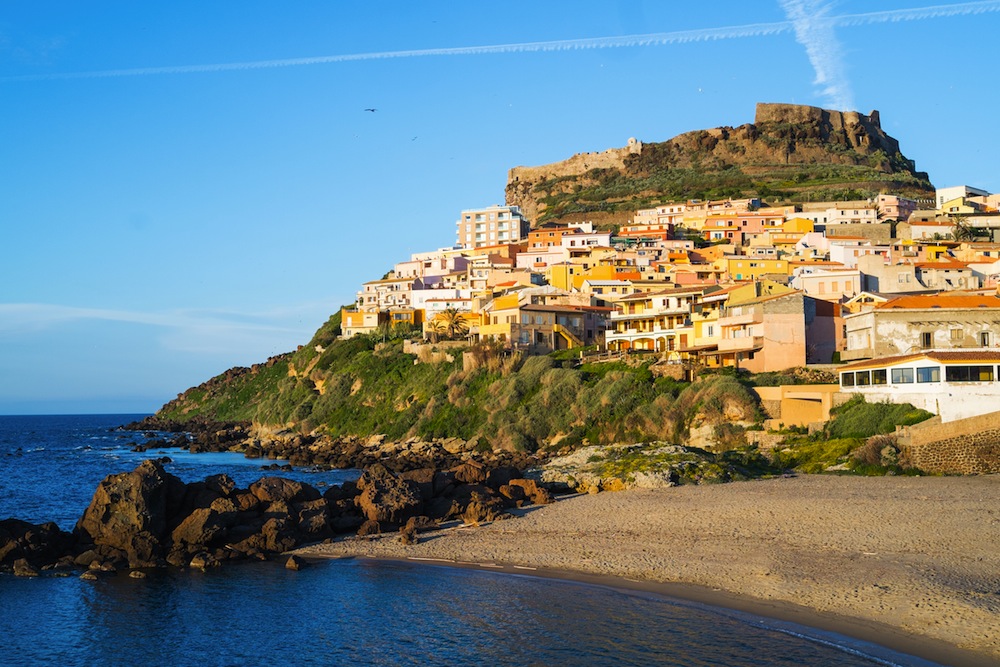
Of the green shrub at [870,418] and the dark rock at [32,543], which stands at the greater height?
the green shrub at [870,418]

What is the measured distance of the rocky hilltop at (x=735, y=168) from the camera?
128m

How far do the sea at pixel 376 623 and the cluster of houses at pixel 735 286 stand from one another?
2069 cm

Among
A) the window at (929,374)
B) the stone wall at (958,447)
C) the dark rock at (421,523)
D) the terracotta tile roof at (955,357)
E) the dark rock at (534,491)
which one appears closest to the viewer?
the dark rock at (421,523)

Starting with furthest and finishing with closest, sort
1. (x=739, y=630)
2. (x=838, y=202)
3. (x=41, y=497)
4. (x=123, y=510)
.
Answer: (x=838, y=202), (x=41, y=497), (x=123, y=510), (x=739, y=630)

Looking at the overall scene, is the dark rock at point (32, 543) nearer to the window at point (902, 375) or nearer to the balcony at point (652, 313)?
the window at point (902, 375)

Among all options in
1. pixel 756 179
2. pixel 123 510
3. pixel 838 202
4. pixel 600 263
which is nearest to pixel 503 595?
pixel 123 510

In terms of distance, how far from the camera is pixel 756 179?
132375mm

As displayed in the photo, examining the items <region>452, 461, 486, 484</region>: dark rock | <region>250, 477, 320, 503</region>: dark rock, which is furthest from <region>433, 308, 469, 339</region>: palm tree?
<region>250, 477, 320, 503</region>: dark rock

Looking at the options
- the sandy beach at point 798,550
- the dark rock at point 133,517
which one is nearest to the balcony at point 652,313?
the sandy beach at point 798,550

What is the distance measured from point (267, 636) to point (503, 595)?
5.19 m

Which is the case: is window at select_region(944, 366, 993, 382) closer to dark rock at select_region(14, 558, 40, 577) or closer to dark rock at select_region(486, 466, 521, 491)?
dark rock at select_region(486, 466, 521, 491)

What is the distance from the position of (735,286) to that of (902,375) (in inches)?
817

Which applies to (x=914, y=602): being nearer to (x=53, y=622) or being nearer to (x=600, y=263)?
(x=53, y=622)

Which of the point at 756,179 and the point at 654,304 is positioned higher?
the point at 756,179
